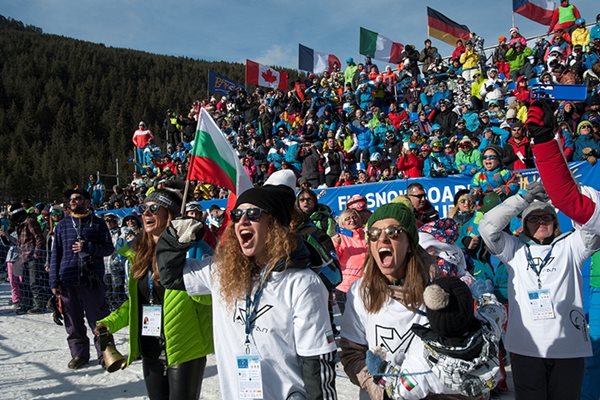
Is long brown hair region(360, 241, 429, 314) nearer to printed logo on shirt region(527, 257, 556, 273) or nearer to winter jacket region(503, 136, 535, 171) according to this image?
printed logo on shirt region(527, 257, 556, 273)

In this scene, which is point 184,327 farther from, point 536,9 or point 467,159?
point 536,9

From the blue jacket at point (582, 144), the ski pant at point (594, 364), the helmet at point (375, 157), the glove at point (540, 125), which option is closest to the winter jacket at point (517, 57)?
the helmet at point (375, 157)

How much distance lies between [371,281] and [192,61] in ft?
360

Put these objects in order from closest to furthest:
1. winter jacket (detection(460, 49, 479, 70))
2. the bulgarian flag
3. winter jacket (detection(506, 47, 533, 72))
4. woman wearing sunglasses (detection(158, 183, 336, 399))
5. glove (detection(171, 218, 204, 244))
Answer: woman wearing sunglasses (detection(158, 183, 336, 399))
glove (detection(171, 218, 204, 244))
winter jacket (detection(506, 47, 533, 72))
winter jacket (detection(460, 49, 479, 70))
the bulgarian flag

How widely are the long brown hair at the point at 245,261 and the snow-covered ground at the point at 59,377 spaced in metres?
2.78

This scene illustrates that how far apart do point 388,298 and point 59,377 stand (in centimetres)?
468

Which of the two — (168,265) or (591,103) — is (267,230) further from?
(591,103)

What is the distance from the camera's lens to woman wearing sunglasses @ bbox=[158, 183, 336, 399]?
2102 mm

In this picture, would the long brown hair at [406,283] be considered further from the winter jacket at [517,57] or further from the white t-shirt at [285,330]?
the winter jacket at [517,57]

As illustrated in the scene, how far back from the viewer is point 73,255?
5.99 metres

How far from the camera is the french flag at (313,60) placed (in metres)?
26.3

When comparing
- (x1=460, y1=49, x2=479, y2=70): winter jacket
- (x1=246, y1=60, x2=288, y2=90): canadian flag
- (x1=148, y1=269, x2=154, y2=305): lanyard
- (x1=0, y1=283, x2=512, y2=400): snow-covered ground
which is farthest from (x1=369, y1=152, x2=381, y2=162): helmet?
(x1=246, y1=60, x2=288, y2=90): canadian flag

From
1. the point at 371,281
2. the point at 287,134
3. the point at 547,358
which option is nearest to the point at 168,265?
the point at 371,281

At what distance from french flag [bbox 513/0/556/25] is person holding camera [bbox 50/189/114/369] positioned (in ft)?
57.6
